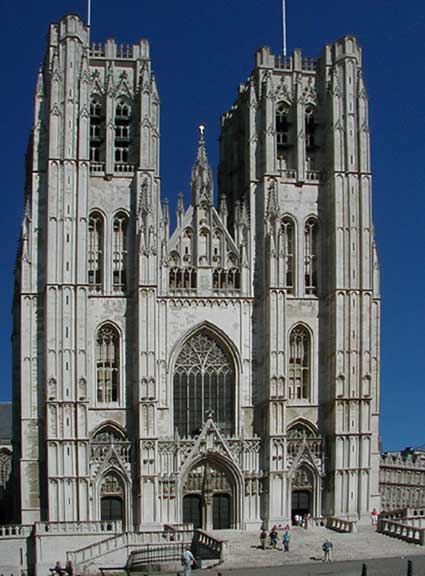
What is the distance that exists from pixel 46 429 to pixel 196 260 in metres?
11.5

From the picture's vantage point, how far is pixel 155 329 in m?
65.5

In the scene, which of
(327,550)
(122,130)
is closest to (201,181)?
(122,130)

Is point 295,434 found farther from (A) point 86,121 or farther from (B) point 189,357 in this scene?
(A) point 86,121

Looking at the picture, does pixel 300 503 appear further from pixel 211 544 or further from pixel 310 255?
pixel 310 255

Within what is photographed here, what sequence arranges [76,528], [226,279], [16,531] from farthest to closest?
[226,279]
[16,531]
[76,528]

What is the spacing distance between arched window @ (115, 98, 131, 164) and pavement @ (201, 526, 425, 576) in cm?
2000

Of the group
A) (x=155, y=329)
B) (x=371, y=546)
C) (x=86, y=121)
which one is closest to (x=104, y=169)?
(x=86, y=121)

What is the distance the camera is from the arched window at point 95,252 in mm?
66688

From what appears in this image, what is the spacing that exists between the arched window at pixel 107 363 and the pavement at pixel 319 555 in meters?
8.83

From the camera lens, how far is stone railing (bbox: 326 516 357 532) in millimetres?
61775

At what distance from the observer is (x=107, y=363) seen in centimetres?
6619

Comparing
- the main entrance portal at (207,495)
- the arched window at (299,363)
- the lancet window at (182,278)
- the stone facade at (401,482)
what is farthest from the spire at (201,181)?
the stone facade at (401,482)

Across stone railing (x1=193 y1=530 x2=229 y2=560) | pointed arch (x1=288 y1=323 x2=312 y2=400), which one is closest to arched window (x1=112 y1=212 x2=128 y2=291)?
pointed arch (x1=288 y1=323 x2=312 y2=400)

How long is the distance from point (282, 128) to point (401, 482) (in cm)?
4450
